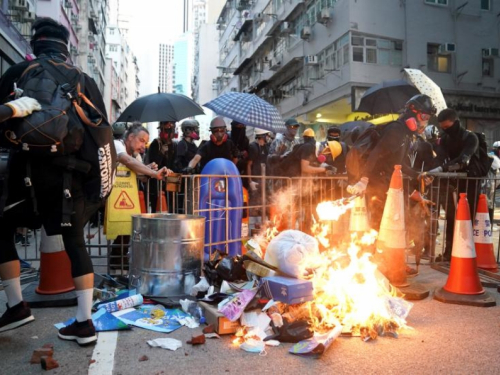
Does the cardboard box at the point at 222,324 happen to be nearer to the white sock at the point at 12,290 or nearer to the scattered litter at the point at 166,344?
the scattered litter at the point at 166,344

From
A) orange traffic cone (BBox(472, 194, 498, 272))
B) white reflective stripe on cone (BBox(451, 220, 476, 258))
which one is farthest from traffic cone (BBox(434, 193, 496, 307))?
orange traffic cone (BBox(472, 194, 498, 272))

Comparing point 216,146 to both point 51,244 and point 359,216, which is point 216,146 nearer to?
point 359,216

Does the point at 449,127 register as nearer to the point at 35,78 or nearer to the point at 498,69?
the point at 35,78

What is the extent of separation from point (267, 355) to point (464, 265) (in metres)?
2.62

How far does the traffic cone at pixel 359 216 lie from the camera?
220 inches

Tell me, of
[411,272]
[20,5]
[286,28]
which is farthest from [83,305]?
[286,28]

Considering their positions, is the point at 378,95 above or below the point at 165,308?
above

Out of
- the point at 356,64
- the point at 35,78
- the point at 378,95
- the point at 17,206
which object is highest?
the point at 356,64

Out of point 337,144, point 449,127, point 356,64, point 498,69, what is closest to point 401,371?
point 449,127

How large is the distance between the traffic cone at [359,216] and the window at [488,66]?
25.4 m

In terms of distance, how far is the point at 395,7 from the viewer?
79.4 ft

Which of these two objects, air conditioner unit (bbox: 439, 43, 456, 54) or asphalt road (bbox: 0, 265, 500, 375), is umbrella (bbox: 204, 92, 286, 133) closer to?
asphalt road (bbox: 0, 265, 500, 375)

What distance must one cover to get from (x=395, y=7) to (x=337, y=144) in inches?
771

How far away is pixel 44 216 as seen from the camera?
3256 mm
